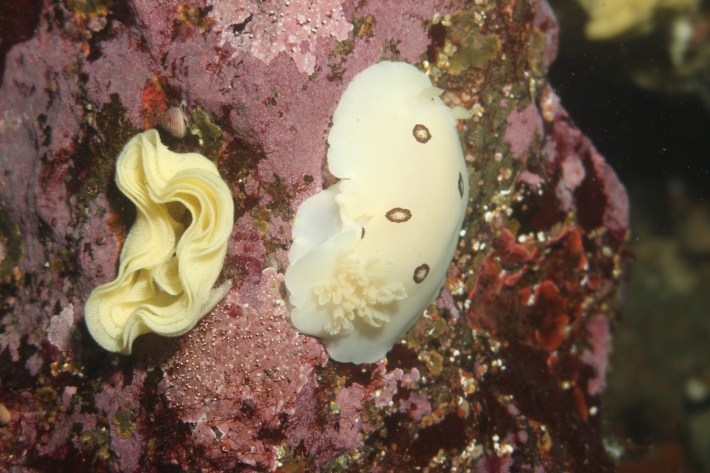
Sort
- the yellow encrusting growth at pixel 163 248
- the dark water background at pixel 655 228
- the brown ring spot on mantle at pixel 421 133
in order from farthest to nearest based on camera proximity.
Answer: the dark water background at pixel 655 228 < the brown ring spot on mantle at pixel 421 133 < the yellow encrusting growth at pixel 163 248

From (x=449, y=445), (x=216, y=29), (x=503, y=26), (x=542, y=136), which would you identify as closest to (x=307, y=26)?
(x=216, y=29)

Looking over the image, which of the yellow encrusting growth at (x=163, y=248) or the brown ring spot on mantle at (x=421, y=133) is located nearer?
the yellow encrusting growth at (x=163, y=248)

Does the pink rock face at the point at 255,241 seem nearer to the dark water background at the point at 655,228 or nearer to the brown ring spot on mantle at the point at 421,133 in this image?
the brown ring spot on mantle at the point at 421,133

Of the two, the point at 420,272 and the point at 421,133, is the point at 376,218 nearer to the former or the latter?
the point at 420,272

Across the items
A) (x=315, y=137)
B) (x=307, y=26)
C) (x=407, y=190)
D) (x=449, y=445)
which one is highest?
(x=307, y=26)

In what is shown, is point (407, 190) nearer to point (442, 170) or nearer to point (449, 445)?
point (442, 170)

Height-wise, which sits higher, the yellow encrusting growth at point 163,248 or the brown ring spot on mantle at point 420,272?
the yellow encrusting growth at point 163,248

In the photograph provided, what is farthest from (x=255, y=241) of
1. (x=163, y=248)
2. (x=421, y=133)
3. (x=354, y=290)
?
(x=421, y=133)

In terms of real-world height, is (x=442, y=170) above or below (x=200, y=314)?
above

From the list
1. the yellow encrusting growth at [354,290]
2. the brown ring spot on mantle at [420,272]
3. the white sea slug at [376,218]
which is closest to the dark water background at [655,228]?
the white sea slug at [376,218]
